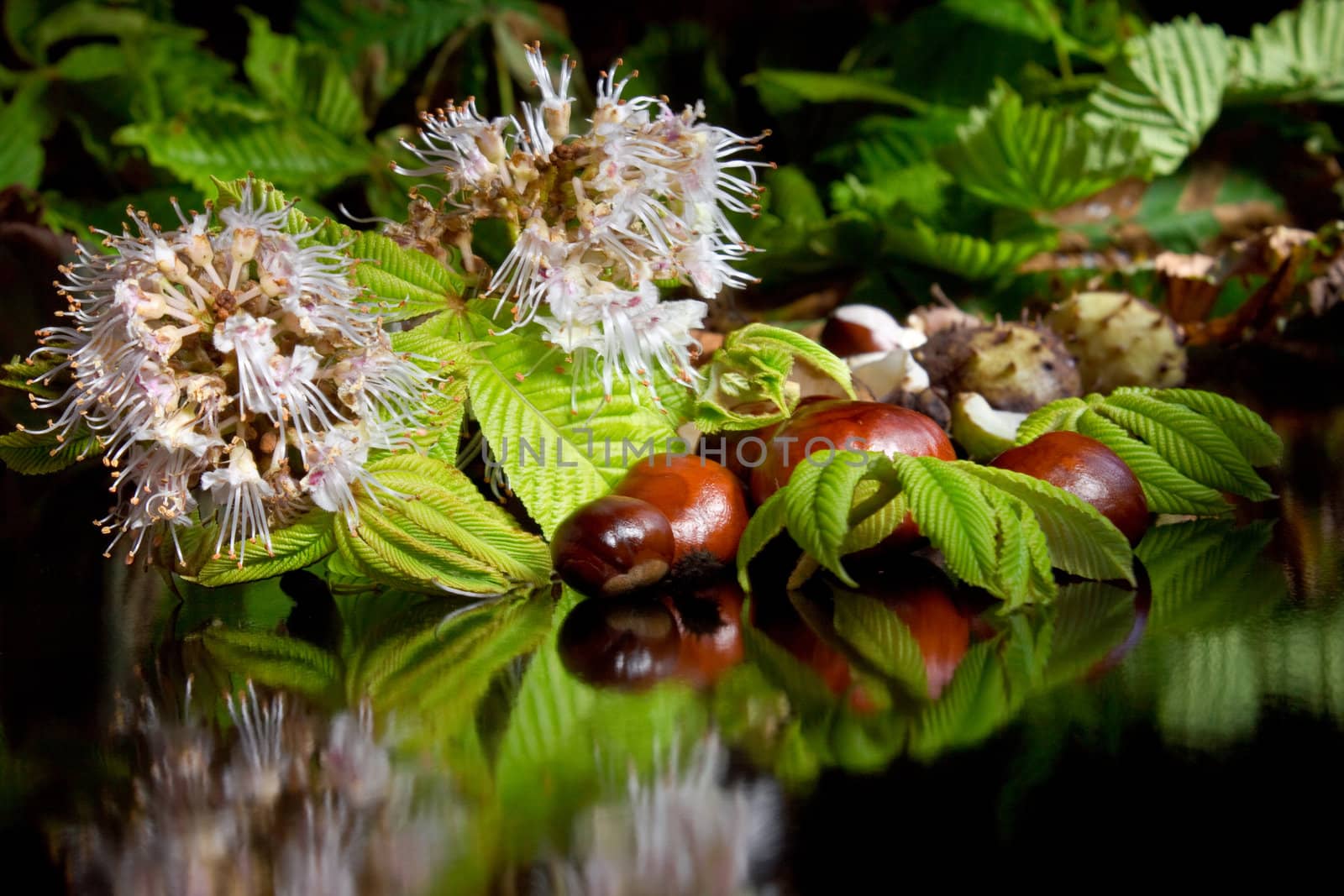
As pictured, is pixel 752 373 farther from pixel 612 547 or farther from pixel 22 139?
pixel 22 139

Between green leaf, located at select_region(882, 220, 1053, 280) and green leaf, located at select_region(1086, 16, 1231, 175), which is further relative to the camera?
green leaf, located at select_region(1086, 16, 1231, 175)

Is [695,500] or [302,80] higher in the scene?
[302,80]

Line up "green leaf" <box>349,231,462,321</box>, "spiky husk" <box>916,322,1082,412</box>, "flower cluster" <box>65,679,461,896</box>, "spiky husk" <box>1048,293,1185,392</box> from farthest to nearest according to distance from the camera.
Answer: "spiky husk" <box>1048,293,1185,392</box> < "spiky husk" <box>916,322,1082,412</box> < "green leaf" <box>349,231,462,321</box> < "flower cluster" <box>65,679,461,896</box>

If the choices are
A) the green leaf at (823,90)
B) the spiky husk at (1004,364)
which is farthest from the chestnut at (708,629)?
the green leaf at (823,90)

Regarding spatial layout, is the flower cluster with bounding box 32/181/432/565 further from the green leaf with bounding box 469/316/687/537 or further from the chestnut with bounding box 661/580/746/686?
the chestnut with bounding box 661/580/746/686

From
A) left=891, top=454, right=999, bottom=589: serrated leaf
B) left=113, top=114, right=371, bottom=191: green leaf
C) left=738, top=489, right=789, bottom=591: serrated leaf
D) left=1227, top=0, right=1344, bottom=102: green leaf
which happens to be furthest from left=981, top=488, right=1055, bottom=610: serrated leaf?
left=1227, top=0, right=1344, bottom=102: green leaf

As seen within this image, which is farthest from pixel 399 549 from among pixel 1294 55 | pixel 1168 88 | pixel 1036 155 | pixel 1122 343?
pixel 1294 55
